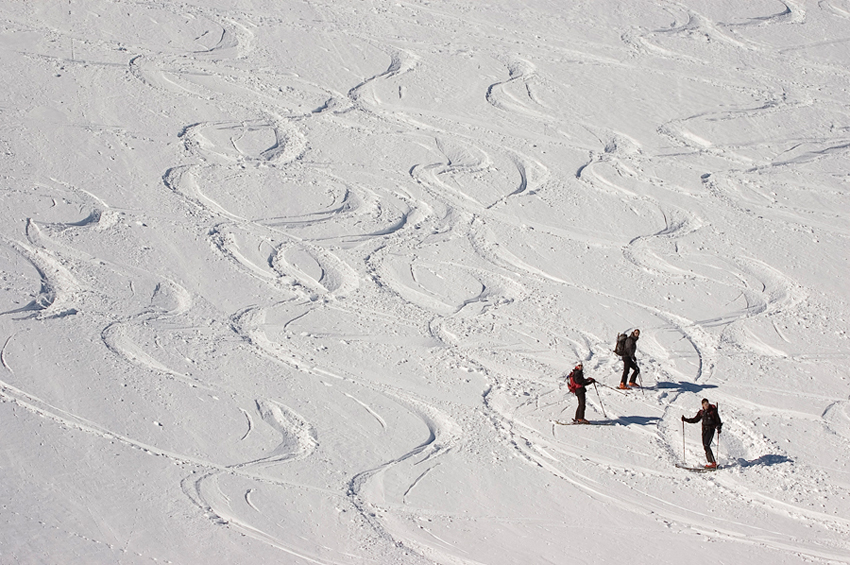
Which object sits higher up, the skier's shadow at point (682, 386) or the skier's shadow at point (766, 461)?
the skier's shadow at point (682, 386)

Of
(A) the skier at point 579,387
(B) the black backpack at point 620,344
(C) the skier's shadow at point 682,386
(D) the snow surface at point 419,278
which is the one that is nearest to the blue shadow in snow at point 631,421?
(D) the snow surface at point 419,278

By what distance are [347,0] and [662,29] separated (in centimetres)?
702

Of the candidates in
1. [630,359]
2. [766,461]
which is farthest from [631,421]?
[766,461]

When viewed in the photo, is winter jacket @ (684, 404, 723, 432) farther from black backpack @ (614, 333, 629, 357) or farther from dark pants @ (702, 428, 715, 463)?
black backpack @ (614, 333, 629, 357)

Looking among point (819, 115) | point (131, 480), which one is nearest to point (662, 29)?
point (819, 115)

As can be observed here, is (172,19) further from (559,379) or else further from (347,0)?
(559,379)

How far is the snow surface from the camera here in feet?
32.6

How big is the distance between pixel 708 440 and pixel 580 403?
1.50m

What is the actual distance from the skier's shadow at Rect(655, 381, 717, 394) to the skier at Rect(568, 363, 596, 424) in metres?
1.43

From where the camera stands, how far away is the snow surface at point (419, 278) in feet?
32.6

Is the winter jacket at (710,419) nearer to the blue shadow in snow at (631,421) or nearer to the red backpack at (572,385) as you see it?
the blue shadow in snow at (631,421)

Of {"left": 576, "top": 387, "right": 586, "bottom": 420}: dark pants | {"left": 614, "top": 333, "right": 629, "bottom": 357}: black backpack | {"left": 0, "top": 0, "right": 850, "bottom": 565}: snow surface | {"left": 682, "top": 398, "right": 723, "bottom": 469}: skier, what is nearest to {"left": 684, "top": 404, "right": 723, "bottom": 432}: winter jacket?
{"left": 682, "top": 398, "right": 723, "bottom": 469}: skier

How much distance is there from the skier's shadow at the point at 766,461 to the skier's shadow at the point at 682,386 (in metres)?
1.46

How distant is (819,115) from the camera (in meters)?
20.0
